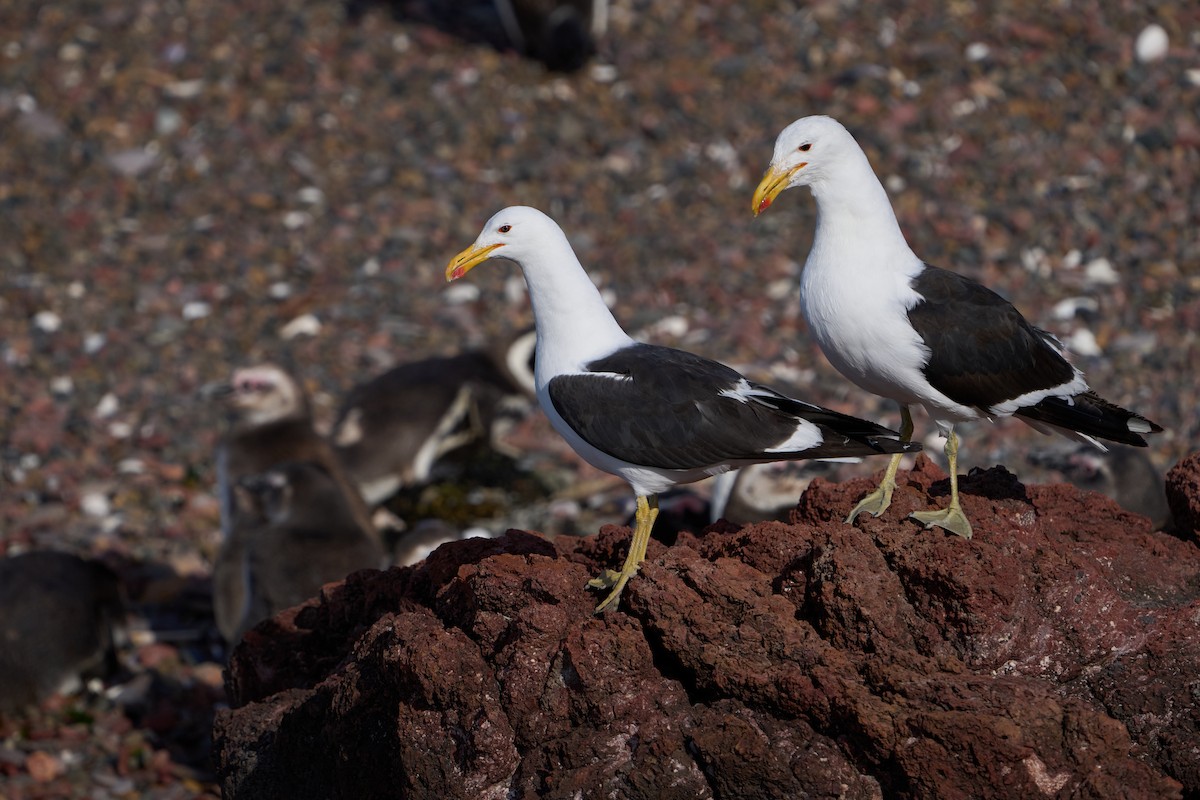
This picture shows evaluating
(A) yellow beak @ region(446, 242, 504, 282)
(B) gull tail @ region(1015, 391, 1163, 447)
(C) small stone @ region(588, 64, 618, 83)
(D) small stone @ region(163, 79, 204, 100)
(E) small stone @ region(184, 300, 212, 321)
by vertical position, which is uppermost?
(A) yellow beak @ region(446, 242, 504, 282)

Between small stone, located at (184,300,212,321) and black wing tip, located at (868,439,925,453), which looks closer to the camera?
black wing tip, located at (868,439,925,453)

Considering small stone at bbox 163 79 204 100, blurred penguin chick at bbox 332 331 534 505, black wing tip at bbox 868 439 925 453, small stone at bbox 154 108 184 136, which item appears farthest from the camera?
small stone at bbox 163 79 204 100

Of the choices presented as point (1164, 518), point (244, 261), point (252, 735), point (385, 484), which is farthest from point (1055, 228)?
point (252, 735)

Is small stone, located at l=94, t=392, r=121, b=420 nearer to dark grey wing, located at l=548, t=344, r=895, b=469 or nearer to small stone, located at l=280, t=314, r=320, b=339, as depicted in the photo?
small stone, located at l=280, t=314, r=320, b=339

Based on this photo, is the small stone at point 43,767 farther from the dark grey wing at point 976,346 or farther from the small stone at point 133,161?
the small stone at point 133,161

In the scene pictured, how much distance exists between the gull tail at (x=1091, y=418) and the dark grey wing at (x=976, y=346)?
0.08 m

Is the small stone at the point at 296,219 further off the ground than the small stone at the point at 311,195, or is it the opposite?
the small stone at the point at 311,195

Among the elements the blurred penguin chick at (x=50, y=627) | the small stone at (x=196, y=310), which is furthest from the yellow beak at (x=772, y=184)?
the small stone at (x=196, y=310)

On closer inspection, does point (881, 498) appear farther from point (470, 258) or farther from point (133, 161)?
point (133, 161)

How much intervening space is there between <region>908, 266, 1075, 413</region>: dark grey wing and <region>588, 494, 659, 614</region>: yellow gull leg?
3.49ft

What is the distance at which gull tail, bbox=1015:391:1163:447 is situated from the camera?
520 cm

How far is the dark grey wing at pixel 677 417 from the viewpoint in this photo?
5.00 m

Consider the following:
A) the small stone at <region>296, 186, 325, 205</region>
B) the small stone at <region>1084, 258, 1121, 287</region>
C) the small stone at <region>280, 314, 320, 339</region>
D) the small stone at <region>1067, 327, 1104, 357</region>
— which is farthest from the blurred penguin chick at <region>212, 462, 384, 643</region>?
the small stone at <region>1084, 258, 1121, 287</region>

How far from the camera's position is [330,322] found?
12.2m
